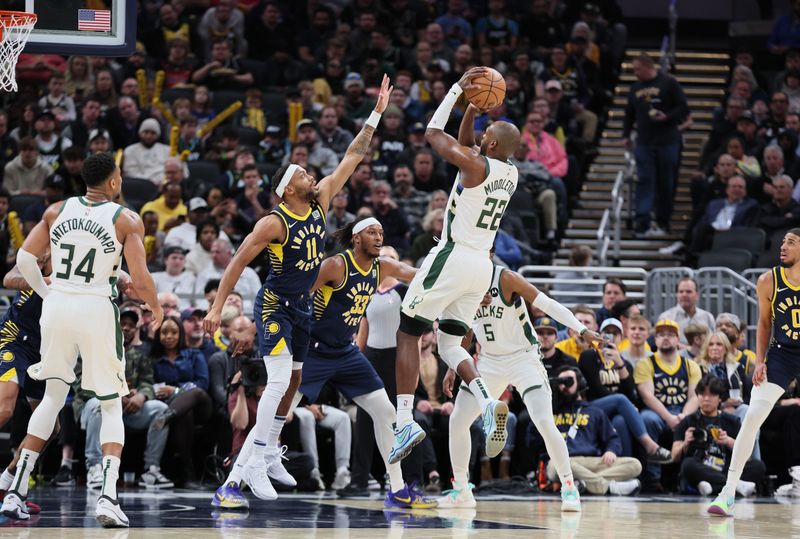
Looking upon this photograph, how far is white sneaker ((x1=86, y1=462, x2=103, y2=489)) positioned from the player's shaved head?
4.92 m

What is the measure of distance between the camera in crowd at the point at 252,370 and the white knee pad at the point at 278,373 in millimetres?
1813

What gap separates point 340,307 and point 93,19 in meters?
3.04

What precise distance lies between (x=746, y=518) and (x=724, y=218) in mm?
8274

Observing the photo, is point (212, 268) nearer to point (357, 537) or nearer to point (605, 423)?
point (605, 423)

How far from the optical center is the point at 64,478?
12516 millimetres

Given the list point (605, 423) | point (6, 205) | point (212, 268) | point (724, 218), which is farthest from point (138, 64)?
point (605, 423)

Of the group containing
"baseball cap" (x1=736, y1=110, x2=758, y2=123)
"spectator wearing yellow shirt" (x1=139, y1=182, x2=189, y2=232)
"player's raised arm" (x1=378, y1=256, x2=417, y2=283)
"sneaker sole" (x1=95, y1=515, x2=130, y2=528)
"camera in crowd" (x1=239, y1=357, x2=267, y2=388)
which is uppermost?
"baseball cap" (x1=736, y1=110, x2=758, y2=123)

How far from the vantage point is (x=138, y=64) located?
19.7m

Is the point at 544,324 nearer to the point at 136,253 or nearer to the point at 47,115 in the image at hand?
the point at 136,253

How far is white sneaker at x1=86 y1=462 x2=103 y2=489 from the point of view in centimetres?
1176

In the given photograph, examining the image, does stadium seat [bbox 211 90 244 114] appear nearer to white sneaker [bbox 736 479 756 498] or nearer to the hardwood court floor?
the hardwood court floor

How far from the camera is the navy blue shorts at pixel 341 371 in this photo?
1004cm

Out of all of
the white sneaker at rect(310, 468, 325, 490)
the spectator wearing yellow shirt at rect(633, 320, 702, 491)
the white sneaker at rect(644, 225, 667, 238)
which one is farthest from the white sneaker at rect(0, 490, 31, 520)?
the white sneaker at rect(644, 225, 667, 238)

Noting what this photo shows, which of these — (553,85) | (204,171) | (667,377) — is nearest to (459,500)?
(667,377)
